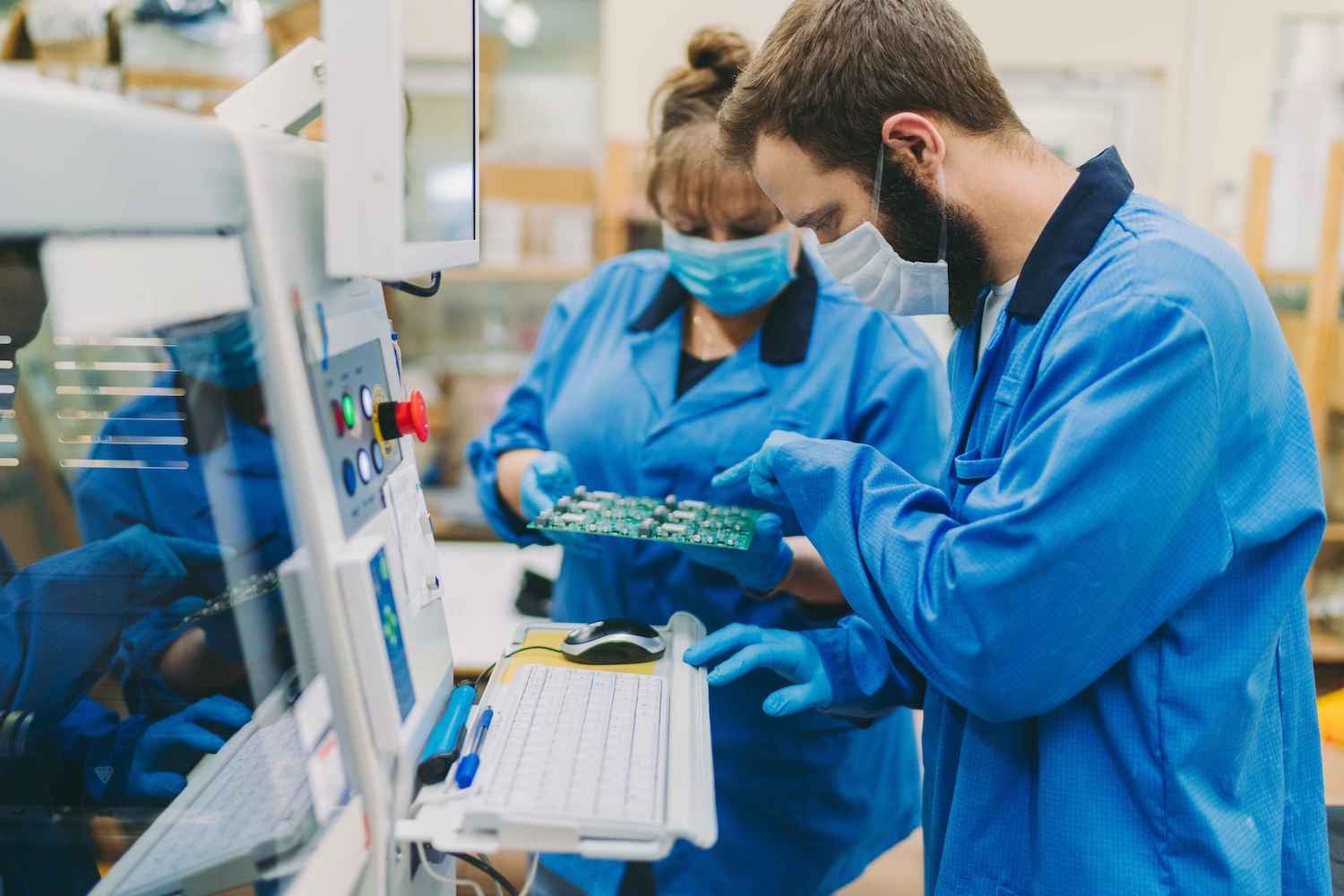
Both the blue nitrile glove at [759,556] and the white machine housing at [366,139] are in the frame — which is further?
the blue nitrile glove at [759,556]

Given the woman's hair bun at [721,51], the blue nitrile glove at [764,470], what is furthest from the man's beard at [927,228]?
the woman's hair bun at [721,51]

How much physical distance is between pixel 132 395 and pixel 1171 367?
89 cm

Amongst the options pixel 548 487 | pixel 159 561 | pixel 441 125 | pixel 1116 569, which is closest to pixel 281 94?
pixel 441 125

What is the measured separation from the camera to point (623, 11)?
11.4 feet

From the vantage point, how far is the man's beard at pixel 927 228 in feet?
3.16

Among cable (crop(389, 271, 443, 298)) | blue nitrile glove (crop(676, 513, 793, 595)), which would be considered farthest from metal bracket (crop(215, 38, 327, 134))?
blue nitrile glove (crop(676, 513, 793, 595))

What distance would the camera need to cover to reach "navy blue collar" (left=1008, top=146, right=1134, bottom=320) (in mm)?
892

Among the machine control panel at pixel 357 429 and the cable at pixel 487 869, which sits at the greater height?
the machine control panel at pixel 357 429

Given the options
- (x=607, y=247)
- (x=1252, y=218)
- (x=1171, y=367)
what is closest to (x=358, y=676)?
(x=1171, y=367)

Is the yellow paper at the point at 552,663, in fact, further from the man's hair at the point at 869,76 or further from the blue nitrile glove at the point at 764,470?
the man's hair at the point at 869,76

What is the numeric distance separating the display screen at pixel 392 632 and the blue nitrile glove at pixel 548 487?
55 centimetres

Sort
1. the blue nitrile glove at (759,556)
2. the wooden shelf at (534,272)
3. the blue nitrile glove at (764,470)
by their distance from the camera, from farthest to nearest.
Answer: the wooden shelf at (534,272)
the blue nitrile glove at (759,556)
the blue nitrile glove at (764,470)

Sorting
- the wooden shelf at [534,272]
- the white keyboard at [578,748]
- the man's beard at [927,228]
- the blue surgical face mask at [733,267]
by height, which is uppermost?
the man's beard at [927,228]

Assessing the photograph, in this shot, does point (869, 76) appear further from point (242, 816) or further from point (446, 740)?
point (242, 816)
